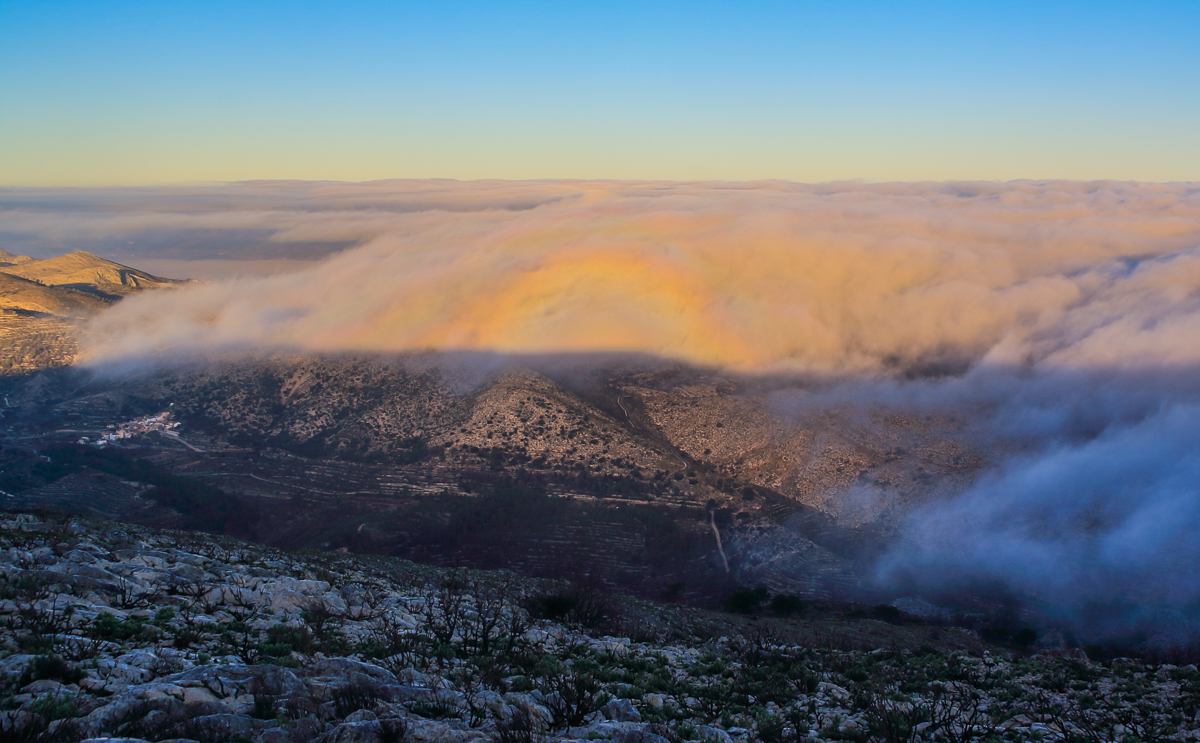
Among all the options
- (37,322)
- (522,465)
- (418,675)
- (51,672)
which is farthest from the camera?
(37,322)

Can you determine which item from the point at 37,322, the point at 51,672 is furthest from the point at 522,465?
the point at 37,322

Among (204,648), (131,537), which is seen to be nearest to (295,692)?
(204,648)

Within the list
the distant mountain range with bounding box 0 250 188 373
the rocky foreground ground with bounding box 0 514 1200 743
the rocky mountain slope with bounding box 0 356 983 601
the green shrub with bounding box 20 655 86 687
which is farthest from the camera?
the distant mountain range with bounding box 0 250 188 373

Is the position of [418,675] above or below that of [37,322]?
above

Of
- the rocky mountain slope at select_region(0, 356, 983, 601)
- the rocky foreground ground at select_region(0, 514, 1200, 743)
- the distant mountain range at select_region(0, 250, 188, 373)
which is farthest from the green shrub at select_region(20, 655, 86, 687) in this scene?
the distant mountain range at select_region(0, 250, 188, 373)

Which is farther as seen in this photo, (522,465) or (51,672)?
(522,465)

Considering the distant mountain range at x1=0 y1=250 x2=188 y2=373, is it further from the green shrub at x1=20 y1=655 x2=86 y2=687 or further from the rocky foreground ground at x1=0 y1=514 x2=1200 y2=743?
the green shrub at x1=20 y1=655 x2=86 y2=687

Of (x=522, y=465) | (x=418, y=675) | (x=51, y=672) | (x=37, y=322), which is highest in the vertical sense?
(x=51, y=672)

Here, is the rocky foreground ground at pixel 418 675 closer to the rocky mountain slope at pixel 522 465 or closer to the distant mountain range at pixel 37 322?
the rocky mountain slope at pixel 522 465

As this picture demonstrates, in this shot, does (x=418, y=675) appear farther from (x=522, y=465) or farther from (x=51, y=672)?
(x=522, y=465)

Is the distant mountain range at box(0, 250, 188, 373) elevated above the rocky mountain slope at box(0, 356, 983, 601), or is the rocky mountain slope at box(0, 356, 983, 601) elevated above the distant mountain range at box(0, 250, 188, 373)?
the distant mountain range at box(0, 250, 188, 373)
